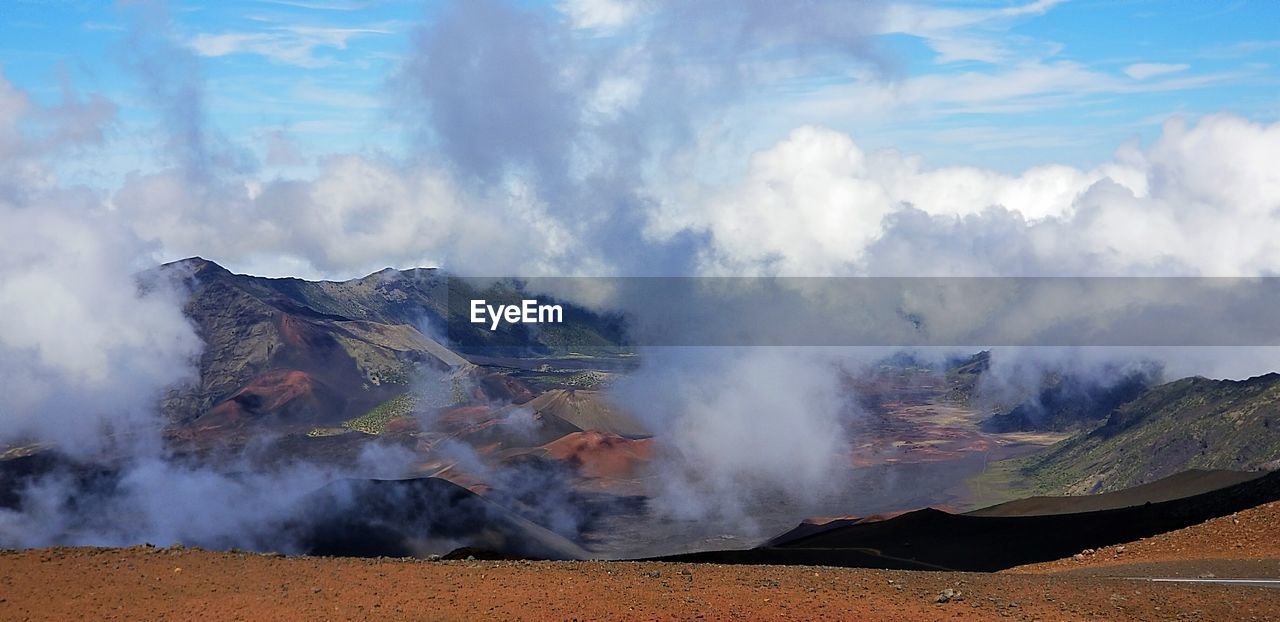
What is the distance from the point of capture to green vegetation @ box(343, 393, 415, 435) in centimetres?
15138

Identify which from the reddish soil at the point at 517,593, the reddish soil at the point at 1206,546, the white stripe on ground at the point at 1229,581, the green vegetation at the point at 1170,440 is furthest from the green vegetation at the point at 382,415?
the white stripe on ground at the point at 1229,581

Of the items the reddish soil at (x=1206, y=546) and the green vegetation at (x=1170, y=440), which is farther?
the green vegetation at (x=1170, y=440)

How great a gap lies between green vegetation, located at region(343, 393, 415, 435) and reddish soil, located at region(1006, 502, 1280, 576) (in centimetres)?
11907

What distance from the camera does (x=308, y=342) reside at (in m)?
184

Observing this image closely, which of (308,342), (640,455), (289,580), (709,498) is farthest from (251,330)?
(289,580)

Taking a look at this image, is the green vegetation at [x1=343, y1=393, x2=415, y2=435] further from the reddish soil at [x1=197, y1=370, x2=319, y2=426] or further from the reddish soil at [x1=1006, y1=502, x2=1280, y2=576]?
the reddish soil at [x1=1006, y1=502, x2=1280, y2=576]

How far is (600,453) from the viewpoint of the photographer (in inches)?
4823

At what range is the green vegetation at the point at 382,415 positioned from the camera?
15138 centimetres

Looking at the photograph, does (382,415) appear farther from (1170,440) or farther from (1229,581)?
(1229,581)

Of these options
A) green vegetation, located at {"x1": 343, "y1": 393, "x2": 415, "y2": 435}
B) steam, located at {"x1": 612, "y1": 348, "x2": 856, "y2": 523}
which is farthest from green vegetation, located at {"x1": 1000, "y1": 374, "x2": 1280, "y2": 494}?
green vegetation, located at {"x1": 343, "y1": 393, "x2": 415, "y2": 435}

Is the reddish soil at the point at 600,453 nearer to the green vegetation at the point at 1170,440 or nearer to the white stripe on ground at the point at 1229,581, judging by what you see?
the green vegetation at the point at 1170,440

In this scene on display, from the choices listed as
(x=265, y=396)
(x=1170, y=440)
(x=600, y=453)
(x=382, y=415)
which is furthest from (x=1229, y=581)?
(x=265, y=396)

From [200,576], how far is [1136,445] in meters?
97.3

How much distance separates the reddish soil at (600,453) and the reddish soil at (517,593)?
303 feet
